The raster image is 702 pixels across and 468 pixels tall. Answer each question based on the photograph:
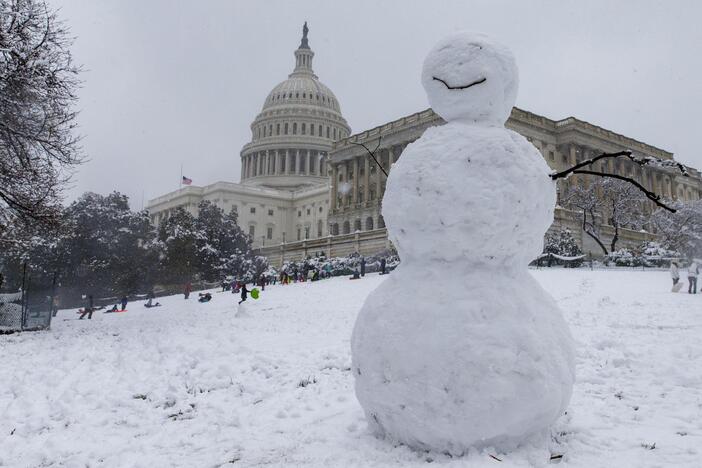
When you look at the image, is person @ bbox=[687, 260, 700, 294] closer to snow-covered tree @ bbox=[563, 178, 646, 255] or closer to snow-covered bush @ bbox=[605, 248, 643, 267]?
snow-covered bush @ bbox=[605, 248, 643, 267]

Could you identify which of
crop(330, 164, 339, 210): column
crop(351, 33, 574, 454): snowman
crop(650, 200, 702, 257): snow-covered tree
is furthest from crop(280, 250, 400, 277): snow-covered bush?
crop(330, 164, 339, 210): column

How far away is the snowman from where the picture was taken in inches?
127

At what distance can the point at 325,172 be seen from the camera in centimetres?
9581

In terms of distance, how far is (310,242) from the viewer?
54.8 meters

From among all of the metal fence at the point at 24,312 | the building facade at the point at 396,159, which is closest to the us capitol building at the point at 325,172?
the building facade at the point at 396,159

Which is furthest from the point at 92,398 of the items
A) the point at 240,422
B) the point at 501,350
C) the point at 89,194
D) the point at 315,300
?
the point at 89,194

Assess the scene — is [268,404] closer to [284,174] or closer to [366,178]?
[366,178]

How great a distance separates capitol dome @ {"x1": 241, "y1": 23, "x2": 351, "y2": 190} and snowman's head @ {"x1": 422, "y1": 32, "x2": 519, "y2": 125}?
87.1m

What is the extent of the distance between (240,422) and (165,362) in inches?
144

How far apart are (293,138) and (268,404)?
8832 cm

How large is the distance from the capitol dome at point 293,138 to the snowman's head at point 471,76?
87.1m

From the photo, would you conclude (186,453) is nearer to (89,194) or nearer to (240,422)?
(240,422)

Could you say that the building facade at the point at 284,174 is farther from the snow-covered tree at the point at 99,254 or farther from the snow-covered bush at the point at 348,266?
the snow-covered bush at the point at 348,266

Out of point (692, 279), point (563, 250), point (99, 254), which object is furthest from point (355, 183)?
point (692, 279)
